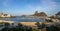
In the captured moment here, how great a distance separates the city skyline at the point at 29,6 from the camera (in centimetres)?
120

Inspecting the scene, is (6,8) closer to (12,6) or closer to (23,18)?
(12,6)

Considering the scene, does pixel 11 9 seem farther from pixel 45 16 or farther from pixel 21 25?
pixel 45 16

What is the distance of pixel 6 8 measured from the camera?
1.20 m

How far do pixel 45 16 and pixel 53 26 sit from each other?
14 cm

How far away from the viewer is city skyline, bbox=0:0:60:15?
3.94ft

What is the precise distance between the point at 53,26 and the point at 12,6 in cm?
50

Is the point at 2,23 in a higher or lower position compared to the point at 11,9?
lower

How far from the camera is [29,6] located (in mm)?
1208

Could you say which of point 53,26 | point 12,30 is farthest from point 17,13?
point 53,26

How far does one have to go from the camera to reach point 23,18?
47.2 inches

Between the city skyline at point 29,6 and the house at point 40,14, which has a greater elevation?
the city skyline at point 29,6

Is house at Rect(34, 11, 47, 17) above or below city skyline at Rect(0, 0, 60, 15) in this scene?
below

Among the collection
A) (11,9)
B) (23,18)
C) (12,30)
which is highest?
(11,9)

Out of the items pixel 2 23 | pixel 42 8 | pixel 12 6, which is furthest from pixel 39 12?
pixel 2 23
